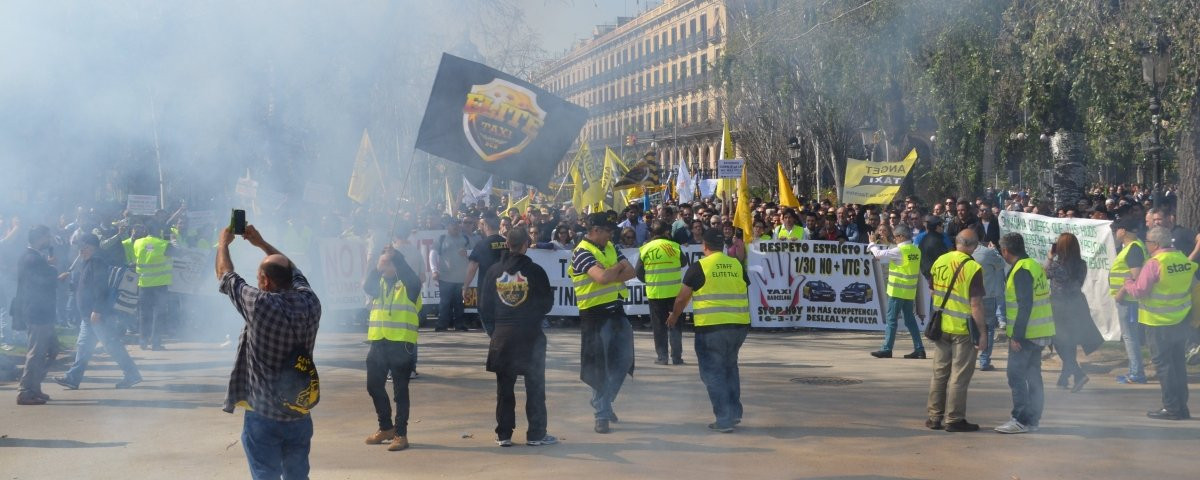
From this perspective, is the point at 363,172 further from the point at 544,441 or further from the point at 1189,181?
the point at 1189,181

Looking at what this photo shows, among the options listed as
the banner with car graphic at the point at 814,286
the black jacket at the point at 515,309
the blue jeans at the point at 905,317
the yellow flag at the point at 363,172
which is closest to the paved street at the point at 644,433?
the black jacket at the point at 515,309

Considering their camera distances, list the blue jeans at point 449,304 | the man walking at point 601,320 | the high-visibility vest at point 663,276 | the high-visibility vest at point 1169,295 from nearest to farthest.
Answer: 1. the man walking at point 601,320
2. the high-visibility vest at point 1169,295
3. the high-visibility vest at point 663,276
4. the blue jeans at point 449,304

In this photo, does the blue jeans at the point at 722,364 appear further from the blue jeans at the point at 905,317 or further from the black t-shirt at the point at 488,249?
the blue jeans at the point at 905,317

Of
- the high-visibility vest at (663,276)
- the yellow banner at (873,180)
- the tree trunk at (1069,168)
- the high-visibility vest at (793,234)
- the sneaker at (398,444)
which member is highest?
the tree trunk at (1069,168)

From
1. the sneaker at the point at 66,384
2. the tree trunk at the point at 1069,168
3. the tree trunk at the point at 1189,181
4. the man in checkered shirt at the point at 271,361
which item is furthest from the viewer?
the tree trunk at the point at 1069,168

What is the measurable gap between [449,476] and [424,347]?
7157 millimetres

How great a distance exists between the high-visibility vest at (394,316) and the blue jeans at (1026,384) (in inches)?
175

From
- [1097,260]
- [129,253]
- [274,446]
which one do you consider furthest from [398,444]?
[1097,260]

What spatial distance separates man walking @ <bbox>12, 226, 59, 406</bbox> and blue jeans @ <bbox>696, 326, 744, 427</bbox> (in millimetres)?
5784

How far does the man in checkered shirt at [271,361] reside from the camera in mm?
5641

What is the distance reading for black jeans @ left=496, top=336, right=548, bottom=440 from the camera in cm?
841

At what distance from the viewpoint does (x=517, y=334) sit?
27.6 ft

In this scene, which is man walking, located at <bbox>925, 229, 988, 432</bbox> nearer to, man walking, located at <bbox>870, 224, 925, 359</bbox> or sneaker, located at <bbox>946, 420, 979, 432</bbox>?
sneaker, located at <bbox>946, 420, 979, 432</bbox>

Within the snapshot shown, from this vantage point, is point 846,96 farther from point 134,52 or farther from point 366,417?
point 134,52
